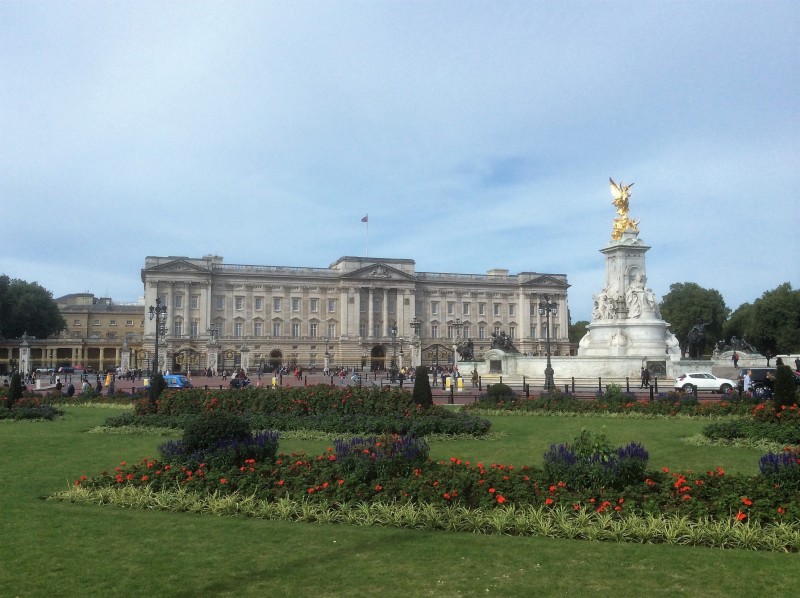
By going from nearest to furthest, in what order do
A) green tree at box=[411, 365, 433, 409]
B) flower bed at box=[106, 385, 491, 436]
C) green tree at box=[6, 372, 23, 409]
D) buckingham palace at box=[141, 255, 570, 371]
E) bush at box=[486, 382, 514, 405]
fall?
1. flower bed at box=[106, 385, 491, 436]
2. green tree at box=[411, 365, 433, 409]
3. green tree at box=[6, 372, 23, 409]
4. bush at box=[486, 382, 514, 405]
5. buckingham palace at box=[141, 255, 570, 371]

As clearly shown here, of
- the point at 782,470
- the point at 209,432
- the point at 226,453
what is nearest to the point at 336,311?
the point at 209,432

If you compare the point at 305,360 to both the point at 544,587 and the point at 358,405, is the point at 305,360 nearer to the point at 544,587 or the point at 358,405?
the point at 358,405

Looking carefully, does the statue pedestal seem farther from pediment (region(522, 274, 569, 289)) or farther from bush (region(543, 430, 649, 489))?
pediment (region(522, 274, 569, 289))

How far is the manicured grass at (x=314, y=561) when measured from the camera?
20.9 feet

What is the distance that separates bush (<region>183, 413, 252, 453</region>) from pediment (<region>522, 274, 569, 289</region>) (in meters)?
101

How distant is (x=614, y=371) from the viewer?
122ft

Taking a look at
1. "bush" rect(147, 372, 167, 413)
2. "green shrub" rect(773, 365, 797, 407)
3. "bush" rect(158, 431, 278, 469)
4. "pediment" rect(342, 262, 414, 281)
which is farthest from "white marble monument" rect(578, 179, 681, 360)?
"pediment" rect(342, 262, 414, 281)

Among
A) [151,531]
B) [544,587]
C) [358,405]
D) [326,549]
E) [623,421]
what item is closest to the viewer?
[544,587]

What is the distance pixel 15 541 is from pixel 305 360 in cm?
9230

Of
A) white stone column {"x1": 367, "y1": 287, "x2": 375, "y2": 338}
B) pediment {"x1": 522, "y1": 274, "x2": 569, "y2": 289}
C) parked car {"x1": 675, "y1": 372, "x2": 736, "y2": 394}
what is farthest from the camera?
pediment {"x1": 522, "y1": 274, "x2": 569, "y2": 289}

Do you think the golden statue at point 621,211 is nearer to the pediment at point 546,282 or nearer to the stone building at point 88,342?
the stone building at point 88,342

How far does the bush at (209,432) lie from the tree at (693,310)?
83165 millimetres

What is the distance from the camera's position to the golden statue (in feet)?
135

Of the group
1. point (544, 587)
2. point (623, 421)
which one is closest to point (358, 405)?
point (623, 421)
